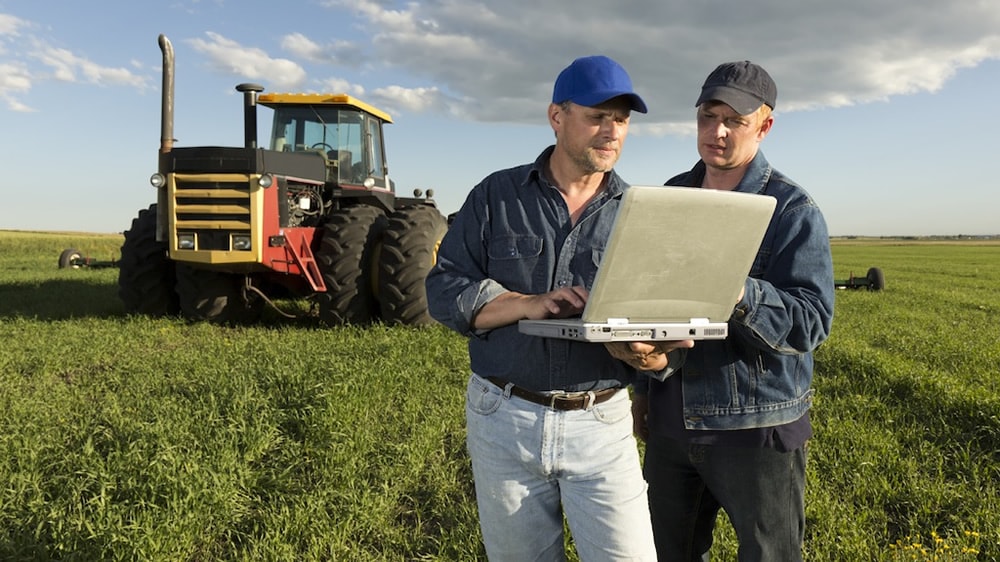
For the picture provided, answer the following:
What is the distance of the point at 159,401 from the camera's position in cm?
434

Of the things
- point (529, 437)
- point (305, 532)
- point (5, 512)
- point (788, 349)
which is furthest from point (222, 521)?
point (788, 349)

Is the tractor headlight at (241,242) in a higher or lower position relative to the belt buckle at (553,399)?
higher

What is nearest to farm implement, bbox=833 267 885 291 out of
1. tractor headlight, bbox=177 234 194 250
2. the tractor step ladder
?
the tractor step ladder

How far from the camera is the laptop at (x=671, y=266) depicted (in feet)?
4.87

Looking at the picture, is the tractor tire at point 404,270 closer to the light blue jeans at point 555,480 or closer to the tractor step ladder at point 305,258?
the tractor step ladder at point 305,258

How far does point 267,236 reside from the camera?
6766 millimetres

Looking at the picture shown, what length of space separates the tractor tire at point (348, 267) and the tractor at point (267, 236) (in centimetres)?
1

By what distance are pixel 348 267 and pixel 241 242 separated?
106 centimetres

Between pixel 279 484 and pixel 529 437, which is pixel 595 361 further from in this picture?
pixel 279 484

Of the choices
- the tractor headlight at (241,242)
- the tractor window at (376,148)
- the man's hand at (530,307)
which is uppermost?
the tractor window at (376,148)

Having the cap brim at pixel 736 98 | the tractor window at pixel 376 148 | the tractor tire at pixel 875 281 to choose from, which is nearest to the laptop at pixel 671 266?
the cap brim at pixel 736 98

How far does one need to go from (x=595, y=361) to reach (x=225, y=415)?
9.38 ft

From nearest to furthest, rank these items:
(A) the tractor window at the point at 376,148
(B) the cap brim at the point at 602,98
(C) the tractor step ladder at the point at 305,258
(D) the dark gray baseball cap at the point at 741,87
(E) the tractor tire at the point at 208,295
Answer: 1. (B) the cap brim at the point at 602,98
2. (D) the dark gray baseball cap at the point at 741,87
3. (C) the tractor step ladder at the point at 305,258
4. (E) the tractor tire at the point at 208,295
5. (A) the tractor window at the point at 376,148

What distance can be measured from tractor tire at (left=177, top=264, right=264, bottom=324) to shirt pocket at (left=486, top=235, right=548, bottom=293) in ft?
19.9
